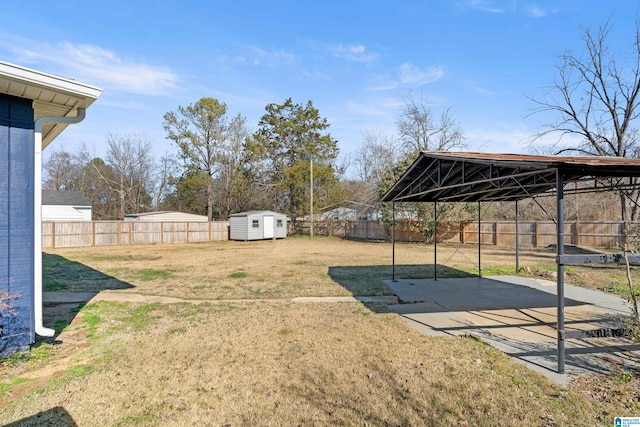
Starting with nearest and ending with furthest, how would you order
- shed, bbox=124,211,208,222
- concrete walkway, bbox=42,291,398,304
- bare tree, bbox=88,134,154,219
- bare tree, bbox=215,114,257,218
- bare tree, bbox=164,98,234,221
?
concrete walkway, bbox=42,291,398,304
shed, bbox=124,211,208,222
bare tree, bbox=164,98,234,221
bare tree, bbox=215,114,257,218
bare tree, bbox=88,134,154,219

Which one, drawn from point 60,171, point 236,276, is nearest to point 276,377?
point 236,276

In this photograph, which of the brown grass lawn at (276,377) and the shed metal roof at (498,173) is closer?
the brown grass lawn at (276,377)

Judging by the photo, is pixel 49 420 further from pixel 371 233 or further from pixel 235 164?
pixel 235 164

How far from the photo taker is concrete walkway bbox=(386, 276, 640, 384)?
406 centimetres

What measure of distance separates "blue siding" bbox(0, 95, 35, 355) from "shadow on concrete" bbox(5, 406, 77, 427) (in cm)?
153

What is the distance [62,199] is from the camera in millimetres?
24469

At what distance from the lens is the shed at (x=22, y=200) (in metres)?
3.67

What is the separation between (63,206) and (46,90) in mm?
25303

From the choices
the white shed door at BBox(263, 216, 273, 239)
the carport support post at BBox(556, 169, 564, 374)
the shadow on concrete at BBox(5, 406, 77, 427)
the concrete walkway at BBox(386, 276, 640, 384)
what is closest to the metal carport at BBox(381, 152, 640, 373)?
the carport support post at BBox(556, 169, 564, 374)

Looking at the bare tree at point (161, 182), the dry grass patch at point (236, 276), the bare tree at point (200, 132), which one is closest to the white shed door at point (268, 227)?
the bare tree at point (200, 132)

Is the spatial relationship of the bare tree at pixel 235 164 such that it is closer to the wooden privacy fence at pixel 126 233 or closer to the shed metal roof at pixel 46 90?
the wooden privacy fence at pixel 126 233

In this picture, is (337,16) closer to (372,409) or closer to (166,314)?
(166,314)

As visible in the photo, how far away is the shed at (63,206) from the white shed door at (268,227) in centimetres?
1342

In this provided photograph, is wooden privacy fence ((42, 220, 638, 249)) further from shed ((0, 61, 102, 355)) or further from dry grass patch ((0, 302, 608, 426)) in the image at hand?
shed ((0, 61, 102, 355))
